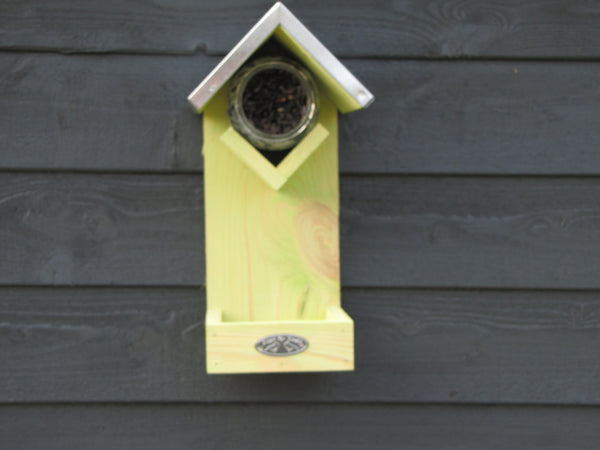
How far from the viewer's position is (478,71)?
758mm

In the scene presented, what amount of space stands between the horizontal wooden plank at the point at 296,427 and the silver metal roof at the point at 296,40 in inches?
19.0

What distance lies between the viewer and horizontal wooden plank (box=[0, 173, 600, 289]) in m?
0.75

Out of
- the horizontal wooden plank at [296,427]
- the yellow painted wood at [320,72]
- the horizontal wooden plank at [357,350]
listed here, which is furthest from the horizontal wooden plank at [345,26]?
the horizontal wooden plank at [296,427]

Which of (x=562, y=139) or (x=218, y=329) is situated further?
(x=562, y=139)

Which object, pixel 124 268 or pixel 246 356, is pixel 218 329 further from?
pixel 124 268

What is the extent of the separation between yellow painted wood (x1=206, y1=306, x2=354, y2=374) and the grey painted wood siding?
13 cm

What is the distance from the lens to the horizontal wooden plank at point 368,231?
0.75 metres

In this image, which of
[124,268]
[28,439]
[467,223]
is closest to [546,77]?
[467,223]

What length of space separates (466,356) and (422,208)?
24 centimetres

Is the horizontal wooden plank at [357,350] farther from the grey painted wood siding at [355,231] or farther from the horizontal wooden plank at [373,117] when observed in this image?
the horizontal wooden plank at [373,117]

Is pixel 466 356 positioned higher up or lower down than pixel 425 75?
lower down

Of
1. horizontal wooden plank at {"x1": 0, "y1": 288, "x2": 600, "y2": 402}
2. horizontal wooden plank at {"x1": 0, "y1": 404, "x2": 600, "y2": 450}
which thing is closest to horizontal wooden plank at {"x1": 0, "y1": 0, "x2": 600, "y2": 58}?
horizontal wooden plank at {"x1": 0, "y1": 288, "x2": 600, "y2": 402}

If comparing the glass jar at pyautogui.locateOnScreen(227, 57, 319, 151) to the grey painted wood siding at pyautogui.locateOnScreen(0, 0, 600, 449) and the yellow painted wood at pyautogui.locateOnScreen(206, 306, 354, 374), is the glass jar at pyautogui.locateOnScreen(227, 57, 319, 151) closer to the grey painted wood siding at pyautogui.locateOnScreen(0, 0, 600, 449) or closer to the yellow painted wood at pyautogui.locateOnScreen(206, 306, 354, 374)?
the grey painted wood siding at pyautogui.locateOnScreen(0, 0, 600, 449)

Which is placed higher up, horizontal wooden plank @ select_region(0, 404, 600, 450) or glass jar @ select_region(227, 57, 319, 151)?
glass jar @ select_region(227, 57, 319, 151)
